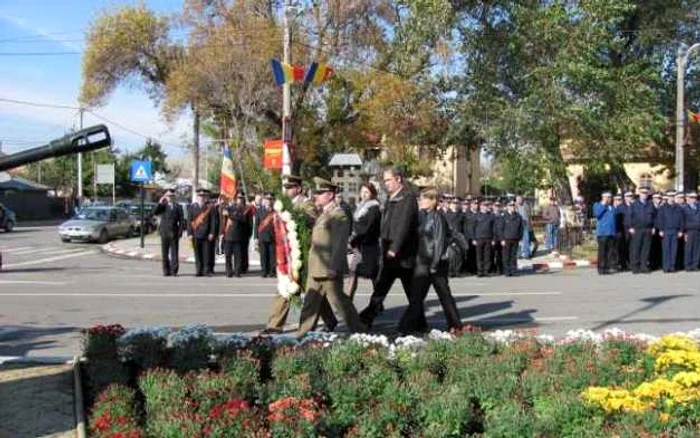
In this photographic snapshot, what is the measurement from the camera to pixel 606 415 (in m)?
5.21

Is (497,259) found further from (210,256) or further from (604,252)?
(210,256)

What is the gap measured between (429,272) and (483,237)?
28.2 ft

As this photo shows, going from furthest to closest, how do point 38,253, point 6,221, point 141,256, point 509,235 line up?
point 6,221 → point 38,253 → point 141,256 → point 509,235

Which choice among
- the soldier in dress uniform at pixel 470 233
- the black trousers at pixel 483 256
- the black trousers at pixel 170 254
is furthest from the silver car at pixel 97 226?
the black trousers at pixel 483 256

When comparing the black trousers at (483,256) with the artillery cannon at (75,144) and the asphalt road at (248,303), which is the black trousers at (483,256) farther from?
the artillery cannon at (75,144)

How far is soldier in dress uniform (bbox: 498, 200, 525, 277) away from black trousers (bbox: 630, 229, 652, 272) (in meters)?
2.73

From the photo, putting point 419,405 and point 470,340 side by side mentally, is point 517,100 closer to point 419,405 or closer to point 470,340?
point 470,340

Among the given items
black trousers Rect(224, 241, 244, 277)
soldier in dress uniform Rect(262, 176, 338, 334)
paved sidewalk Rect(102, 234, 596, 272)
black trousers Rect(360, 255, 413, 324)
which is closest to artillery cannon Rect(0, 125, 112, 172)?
soldier in dress uniform Rect(262, 176, 338, 334)

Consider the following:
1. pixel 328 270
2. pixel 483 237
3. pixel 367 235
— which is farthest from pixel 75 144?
pixel 483 237

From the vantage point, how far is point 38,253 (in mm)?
25594

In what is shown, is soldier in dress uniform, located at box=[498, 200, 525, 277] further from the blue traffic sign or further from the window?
the window

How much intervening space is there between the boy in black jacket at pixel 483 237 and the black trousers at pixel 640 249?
3.29 metres

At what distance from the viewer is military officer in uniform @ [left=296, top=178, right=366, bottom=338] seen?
8734 millimetres

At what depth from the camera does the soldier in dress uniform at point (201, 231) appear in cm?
1741
